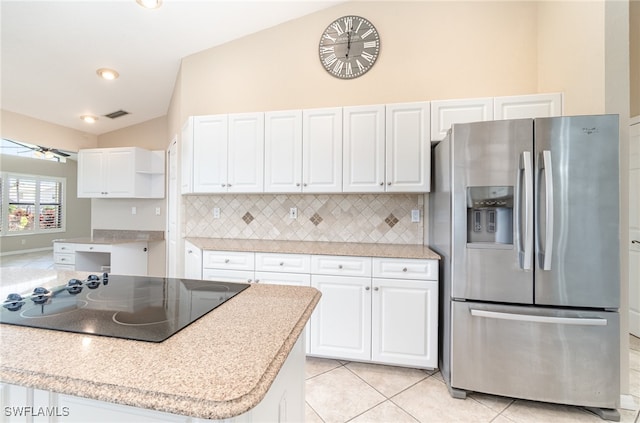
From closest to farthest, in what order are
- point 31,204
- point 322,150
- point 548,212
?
point 548,212
point 322,150
point 31,204

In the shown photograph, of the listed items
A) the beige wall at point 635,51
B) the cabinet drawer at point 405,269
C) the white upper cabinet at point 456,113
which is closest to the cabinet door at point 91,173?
the cabinet drawer at point 405,269

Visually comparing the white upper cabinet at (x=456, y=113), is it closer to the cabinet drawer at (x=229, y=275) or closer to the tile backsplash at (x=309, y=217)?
the tile backsplash at (x=309, y=217)

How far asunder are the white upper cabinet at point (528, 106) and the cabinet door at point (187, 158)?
276 centimetres

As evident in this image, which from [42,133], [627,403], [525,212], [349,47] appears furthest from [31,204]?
[627,403]

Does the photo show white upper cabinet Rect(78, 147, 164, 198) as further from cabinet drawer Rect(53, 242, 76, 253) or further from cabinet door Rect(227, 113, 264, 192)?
cabinet door Rect(227, 113, 264, 192)

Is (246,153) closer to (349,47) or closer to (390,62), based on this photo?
(349,47)

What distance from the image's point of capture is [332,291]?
7.14 feet

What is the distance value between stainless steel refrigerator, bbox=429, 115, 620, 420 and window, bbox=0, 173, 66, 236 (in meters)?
9.88

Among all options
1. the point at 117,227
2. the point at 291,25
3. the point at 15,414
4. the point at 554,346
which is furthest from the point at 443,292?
the point at 117,227

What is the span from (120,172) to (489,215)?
4591 millimetres

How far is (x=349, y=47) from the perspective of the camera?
2758 mm

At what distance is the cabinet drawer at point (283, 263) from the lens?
2.23 metres

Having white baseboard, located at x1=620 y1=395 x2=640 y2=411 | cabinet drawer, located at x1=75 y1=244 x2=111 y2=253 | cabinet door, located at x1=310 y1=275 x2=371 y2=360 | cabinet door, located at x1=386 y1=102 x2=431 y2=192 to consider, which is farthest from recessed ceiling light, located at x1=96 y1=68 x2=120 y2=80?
white baseboard, located at x1=620 y1=395 x2=640 y2=411

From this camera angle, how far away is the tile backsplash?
2684 millimetres
